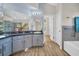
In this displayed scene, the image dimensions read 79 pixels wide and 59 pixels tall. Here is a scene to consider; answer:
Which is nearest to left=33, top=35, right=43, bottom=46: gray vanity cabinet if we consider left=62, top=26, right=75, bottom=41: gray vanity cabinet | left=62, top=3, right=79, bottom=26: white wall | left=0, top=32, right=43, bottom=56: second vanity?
left=0, top=32, right=43, bottom=56: second vanity

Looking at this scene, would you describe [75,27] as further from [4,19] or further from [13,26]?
[4,19]

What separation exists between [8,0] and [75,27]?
128 centimetres

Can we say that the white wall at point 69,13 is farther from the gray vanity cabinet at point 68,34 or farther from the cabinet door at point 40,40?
the cabinet door at point 40,40

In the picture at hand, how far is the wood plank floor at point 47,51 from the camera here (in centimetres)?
208

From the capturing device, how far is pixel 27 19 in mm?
2209

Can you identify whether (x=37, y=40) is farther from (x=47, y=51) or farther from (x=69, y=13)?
(x=69, y=13)

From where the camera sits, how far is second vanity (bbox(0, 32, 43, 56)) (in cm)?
216

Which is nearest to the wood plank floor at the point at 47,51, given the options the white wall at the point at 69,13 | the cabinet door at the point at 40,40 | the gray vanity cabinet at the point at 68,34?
the cabinet door at the point at 40,40

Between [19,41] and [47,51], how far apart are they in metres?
0.56

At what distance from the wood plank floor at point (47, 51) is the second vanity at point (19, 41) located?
0.10m

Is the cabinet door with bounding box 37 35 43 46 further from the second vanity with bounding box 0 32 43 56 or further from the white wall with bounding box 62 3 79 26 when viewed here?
the white wall with bounding box 62 3 79 26

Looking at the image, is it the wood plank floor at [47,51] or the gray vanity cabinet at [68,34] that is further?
the gray vanity cabinet at [68,34]

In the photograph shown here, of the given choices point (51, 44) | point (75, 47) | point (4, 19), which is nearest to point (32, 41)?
point (51, 44)

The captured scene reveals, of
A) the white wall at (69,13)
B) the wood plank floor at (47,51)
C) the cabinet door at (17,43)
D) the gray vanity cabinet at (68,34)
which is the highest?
the white wall at (69,13)
